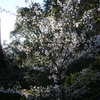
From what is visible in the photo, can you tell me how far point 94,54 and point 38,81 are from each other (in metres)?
9.35

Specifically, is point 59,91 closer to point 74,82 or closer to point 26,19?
point 74,82

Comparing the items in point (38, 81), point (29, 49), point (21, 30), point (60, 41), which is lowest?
point (60, 41)

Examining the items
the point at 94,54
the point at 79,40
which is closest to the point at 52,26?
the point at 79,40

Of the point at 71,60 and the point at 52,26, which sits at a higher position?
the point at 52,26

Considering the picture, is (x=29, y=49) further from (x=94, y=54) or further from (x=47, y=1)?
(x=47, y=1)

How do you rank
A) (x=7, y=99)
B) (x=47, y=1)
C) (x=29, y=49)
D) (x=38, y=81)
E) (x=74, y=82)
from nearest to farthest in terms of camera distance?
1. (x=74, y=82)
2. (x=29, y=49)
3. (x=7, y=99)
4. (x=38, y=81)
5. (x=47, y=1)

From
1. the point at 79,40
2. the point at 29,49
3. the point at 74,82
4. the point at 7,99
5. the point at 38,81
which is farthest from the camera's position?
the point at 38,81

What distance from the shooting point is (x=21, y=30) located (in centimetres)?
2725

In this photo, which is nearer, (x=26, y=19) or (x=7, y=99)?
(x=26, y=19)

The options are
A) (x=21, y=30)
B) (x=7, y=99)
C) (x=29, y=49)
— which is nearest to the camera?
(x=29, y=49)

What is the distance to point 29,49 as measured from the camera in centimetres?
884

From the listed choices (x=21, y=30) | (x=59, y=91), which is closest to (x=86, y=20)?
(x=59, y=91)

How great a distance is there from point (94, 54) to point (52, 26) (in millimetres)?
2124

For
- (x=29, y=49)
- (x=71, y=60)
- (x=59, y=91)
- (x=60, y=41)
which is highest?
(x=29, y=49)
